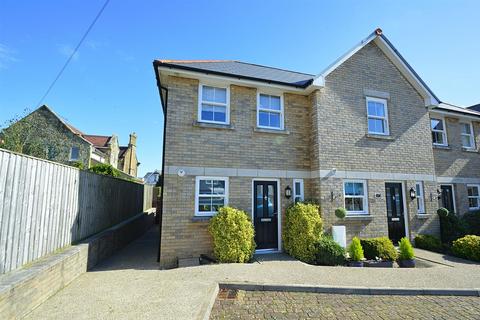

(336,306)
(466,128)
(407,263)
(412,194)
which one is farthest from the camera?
(466,128)

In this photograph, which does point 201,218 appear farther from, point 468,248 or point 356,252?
point 468,248

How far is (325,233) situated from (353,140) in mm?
3594

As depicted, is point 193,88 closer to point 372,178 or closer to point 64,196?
point 64,196

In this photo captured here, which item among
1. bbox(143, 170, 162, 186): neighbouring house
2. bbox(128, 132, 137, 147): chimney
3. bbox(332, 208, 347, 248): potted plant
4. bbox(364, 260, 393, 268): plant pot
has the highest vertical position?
bbox(128, 132, 137, 147): chimney

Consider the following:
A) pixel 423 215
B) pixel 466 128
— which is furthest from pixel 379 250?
pixel 466 128

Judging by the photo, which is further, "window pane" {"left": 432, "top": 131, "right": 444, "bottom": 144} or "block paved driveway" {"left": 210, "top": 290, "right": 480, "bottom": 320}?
"window pane" {"left": 432, "top": 131, "right": 444, "bottom": 144}

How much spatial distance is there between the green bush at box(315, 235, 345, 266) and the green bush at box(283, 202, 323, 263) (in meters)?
0.17

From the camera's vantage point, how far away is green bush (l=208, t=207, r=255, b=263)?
267 inches

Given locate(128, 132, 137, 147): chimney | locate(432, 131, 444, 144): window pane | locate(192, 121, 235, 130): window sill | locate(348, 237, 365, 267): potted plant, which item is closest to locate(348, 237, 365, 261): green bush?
locate(348, 237, 365, 267): potted plant

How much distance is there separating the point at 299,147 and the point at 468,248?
20.7 ft

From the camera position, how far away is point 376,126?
9727mm

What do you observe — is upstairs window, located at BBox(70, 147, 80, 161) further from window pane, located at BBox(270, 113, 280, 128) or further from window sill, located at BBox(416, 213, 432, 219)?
window sill, located at BBox(416, 213, 432, 219)

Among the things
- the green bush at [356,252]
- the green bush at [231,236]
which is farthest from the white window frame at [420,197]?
the green bush at [231,236]

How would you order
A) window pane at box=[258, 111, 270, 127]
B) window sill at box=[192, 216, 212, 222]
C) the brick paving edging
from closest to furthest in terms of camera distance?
the brick paving edging, window sill at box=[192, 216, 212, 222], window pane at box=[258, 111, 270, 127]
